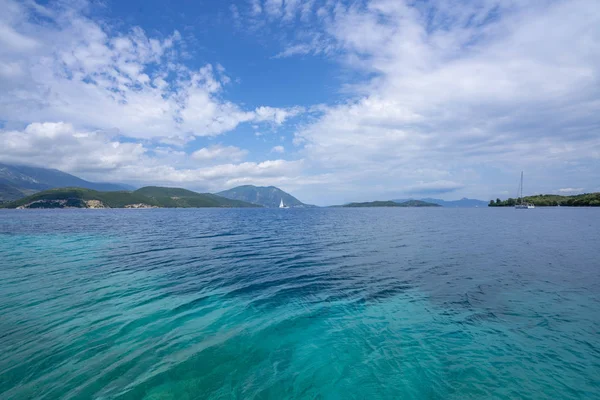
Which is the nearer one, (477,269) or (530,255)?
(477,269)

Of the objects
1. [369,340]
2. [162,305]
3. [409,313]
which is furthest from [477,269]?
[162,305]

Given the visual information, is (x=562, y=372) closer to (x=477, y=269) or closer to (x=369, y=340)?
(x=369, y=340)

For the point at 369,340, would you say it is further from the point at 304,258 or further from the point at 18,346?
the point at 304,258

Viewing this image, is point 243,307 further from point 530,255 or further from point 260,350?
point 530,255

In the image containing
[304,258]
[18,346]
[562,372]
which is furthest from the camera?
[304,258]

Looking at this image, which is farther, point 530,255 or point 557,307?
point 530,255

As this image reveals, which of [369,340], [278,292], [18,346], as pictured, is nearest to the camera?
[18,346]

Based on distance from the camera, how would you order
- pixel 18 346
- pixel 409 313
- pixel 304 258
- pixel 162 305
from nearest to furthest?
pixel 18 346 < pixel 409 313 < pixel 162 305 < pixel 304 258

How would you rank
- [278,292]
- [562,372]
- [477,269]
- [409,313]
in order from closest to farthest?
1. [562,372]
2. [409,313]
3. [278,292]
4. [477,269]

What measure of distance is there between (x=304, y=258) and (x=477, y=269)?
18858mm

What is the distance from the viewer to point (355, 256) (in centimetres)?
3431

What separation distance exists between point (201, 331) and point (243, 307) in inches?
150

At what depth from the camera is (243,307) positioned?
17.6 metres

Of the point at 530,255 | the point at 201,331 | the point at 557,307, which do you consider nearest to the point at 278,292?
the point at 201,331
